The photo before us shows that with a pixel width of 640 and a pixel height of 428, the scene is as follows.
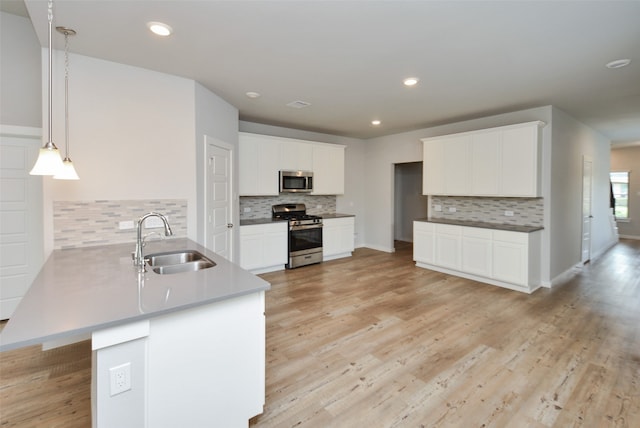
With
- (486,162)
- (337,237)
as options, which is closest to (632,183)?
(486,162)

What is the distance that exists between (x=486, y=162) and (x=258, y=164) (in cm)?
368

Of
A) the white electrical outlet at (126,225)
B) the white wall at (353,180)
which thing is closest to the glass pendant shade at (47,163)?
the white electrical outlet at (126,225)

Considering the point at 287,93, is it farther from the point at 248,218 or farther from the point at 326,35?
the point at 248,218

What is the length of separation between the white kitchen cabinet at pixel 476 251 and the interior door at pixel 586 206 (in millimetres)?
2573

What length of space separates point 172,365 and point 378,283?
351 cm

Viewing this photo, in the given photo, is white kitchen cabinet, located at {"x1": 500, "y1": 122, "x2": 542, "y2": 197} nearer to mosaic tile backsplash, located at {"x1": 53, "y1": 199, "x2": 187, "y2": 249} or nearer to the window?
mosaic tile backsplash, located at {"x1": 53, "y1": 199, "x2": 187, "y2": 249}

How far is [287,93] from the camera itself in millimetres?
3855

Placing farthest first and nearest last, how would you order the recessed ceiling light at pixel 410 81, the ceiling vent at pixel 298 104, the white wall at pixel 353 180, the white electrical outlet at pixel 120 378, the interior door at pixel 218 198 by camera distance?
the white wall at pixel 353 180, the ceiling vent at pixel 298 104, the interior door at pixel 218 198, the recessed ceiling light at pixel 410 81, the white electrical outlet at pixel 120 378

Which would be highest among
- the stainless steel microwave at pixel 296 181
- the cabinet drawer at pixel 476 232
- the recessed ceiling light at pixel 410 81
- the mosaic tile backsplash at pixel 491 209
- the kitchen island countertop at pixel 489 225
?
the recessed ceiling light at pixel 410 81

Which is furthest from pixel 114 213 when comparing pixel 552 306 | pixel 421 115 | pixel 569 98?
pixel 569 98

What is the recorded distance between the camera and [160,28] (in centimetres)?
233

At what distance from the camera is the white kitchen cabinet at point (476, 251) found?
454 cm

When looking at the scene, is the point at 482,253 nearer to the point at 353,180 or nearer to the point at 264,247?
the point at 353,180

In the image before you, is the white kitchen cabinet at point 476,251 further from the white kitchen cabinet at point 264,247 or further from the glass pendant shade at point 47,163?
the glass pendant shade at point 47,163
